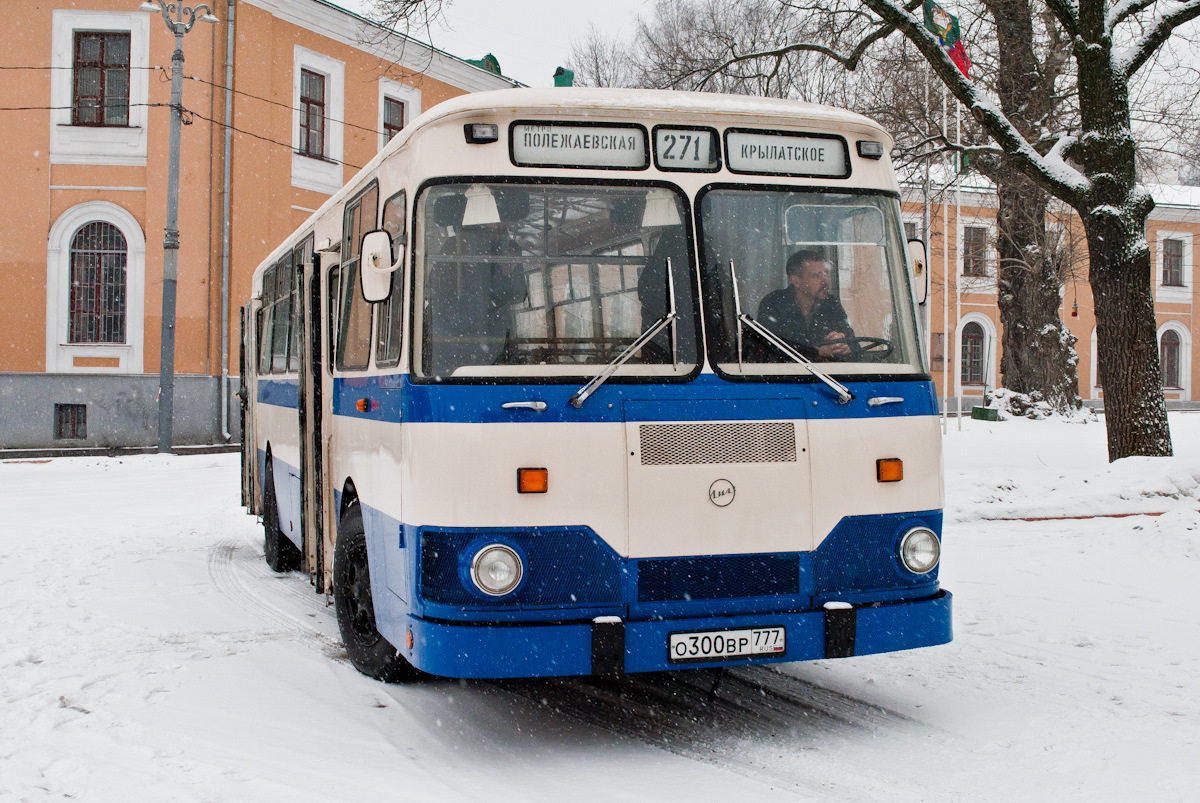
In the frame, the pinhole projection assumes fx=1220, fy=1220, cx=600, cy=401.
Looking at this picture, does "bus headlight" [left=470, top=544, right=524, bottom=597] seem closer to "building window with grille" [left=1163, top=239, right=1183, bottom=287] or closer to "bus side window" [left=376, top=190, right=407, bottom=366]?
"bus side window" [left=376, top=190, right=407, bottom=366]

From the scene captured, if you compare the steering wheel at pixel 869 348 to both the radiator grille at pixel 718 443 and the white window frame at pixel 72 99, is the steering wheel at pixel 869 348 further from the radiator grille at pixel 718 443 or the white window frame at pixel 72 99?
the white window frame at pixel 72 99

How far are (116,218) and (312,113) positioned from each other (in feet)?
18.9

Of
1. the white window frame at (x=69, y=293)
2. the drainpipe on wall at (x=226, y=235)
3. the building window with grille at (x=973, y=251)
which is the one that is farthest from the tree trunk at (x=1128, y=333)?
the building window with grille at (x=973, y=251)

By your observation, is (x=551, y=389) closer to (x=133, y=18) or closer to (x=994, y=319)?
(x=133, y=18)

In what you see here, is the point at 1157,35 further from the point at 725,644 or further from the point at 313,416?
the point at 725,644

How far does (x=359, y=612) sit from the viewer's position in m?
6.46

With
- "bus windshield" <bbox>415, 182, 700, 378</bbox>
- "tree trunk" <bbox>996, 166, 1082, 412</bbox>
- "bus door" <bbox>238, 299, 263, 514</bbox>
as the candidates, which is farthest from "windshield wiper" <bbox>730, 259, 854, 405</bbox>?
"tree trunk" <bbox>996, 166, 1082, 412</bbox>

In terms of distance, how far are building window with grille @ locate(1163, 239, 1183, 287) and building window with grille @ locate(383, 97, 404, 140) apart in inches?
1350

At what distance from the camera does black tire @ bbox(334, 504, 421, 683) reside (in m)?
6.25

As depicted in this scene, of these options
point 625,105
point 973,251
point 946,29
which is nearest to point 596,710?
point 625,105

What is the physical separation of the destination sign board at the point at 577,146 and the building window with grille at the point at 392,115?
28199mm

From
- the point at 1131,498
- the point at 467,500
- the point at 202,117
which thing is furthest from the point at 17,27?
the point at 467,500

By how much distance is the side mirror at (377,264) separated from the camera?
5348 mm

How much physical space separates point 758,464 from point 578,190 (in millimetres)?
1420
